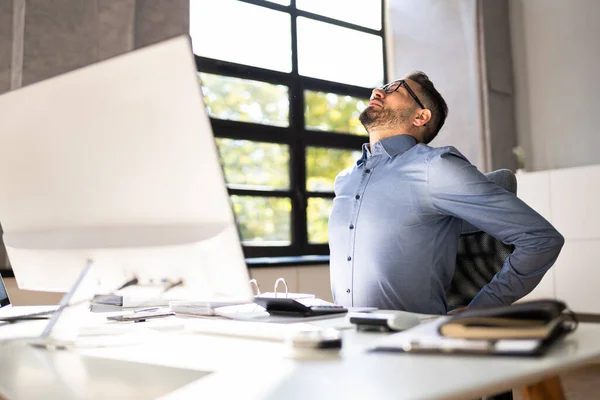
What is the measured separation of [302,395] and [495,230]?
51.0 inches

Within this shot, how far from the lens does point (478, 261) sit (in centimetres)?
200

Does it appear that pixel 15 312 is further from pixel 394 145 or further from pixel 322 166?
pixel 322 166

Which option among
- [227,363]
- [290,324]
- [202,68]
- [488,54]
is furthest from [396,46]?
[227,363]

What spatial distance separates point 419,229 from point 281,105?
9.04ft

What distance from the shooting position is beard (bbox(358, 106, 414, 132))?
86.4 inches

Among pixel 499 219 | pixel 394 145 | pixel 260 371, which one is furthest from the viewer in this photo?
pixel 394 145

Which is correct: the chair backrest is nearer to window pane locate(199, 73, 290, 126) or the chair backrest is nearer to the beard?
the beard

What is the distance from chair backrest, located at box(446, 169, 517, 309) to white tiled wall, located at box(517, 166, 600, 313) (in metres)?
2.35

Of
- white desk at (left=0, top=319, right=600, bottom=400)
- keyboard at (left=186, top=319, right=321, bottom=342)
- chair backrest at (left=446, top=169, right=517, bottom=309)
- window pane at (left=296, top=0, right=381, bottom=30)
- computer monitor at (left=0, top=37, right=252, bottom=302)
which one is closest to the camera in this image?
white desk at (left=0, top=319, right=600, bottom=400)

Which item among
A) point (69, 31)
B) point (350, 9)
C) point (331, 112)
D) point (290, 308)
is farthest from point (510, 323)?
point (350, 9)

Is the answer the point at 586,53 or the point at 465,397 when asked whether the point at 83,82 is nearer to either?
the point at 465,397

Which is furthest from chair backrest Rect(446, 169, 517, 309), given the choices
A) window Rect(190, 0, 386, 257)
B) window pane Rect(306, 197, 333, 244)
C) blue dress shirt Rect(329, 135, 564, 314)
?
window pane Rect(306, 197, 333, 244)

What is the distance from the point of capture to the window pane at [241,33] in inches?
163

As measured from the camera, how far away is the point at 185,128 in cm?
96
